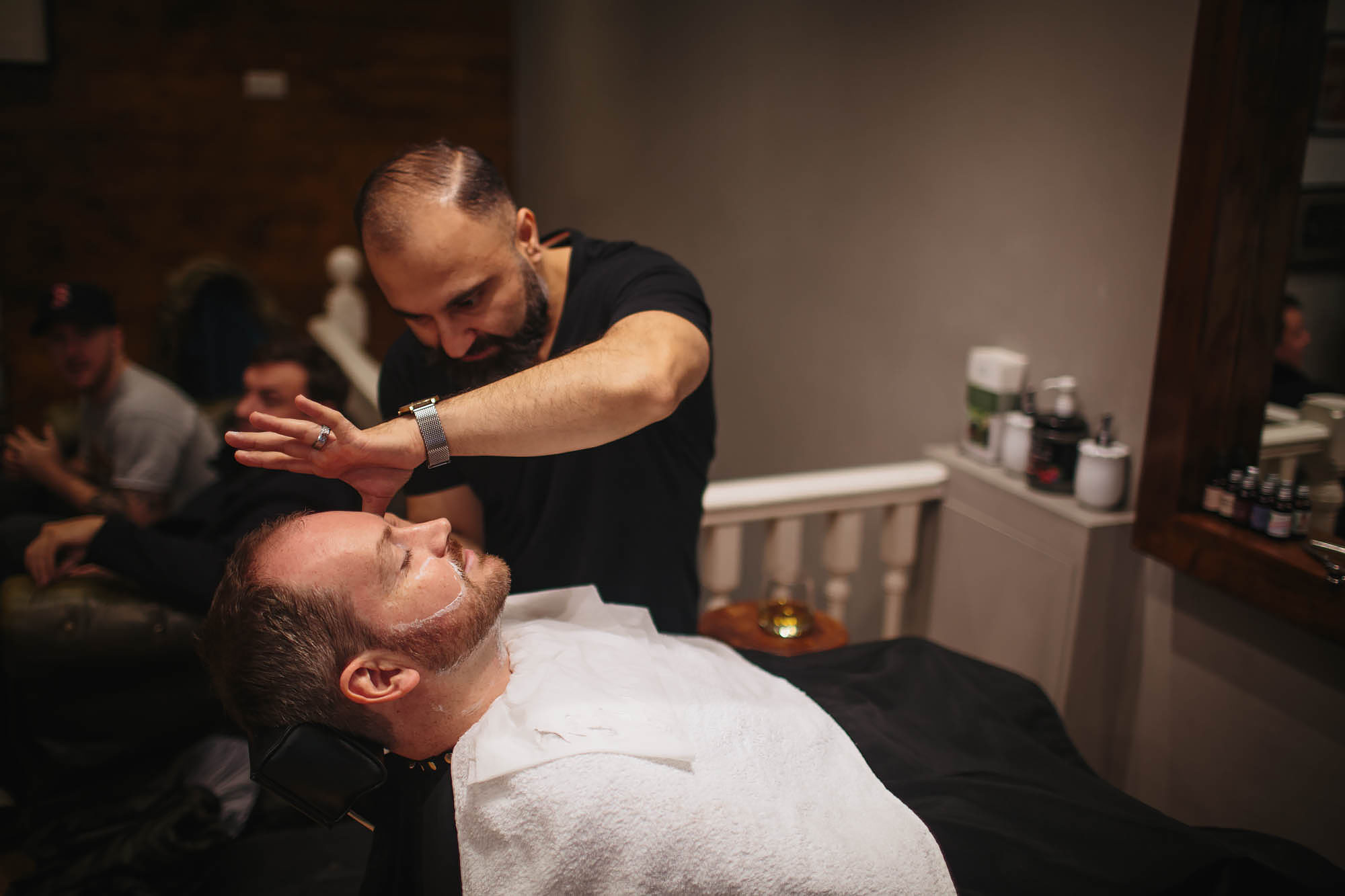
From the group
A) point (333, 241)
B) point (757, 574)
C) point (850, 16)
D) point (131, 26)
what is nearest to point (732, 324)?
point (757, 574)

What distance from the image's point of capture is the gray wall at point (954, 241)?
5.35ft

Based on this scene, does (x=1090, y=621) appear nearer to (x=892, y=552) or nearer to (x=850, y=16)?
(x=892, y=552)

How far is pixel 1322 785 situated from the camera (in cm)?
151

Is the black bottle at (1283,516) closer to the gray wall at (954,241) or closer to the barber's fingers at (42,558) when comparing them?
the gray wall at (954,241)

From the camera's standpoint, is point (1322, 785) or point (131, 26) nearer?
point (1322, 785)

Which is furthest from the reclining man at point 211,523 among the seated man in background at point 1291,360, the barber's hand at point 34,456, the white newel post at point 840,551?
the seated man in background at point 1291,360

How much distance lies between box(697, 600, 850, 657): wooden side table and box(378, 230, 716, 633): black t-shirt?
0.35m

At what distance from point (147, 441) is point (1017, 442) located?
7.78ft

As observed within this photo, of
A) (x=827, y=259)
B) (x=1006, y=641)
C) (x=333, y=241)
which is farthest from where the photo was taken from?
(x=333, y=241)

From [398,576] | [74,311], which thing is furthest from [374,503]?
[74,311]

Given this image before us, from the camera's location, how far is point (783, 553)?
6.48ft

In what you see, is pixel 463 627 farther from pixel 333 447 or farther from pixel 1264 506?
pixel 1264 506

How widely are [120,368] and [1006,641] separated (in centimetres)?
262

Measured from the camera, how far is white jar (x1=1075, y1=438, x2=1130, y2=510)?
5.68 feet
